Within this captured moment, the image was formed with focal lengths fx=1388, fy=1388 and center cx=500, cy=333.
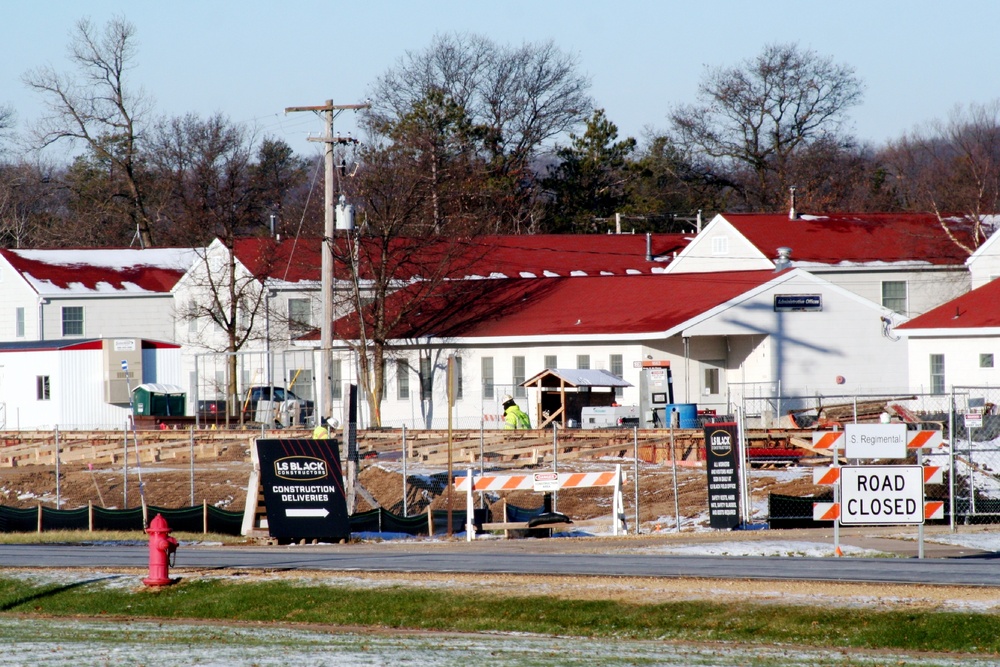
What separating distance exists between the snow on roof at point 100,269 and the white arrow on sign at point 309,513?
37833 millimetres

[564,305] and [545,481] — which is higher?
[564,305]

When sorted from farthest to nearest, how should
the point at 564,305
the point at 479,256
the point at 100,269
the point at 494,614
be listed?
the point at 100,269
the point at 479,256
the point at 564,305
the point at 494,614

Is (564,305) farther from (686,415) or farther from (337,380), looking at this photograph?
(686,415)

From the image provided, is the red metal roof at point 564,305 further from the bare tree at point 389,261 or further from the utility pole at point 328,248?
the utility pole at point 328,248

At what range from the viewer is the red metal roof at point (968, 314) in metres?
40.9

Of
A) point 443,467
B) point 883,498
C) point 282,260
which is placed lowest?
point 443,467

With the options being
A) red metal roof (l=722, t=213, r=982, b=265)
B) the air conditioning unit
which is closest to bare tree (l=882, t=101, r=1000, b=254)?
red metal roof (l=722, t=213, r=982, b=265)

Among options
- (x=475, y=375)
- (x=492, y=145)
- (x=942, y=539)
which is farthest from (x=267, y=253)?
(x=942, y=539)

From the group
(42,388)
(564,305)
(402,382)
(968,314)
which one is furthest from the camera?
(42,388)

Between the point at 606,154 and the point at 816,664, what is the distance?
72.5 m

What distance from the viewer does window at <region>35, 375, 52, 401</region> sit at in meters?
50.6

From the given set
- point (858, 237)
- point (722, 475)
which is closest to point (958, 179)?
point (858, 237)

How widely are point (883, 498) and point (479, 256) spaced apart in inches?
1585

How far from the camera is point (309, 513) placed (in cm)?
2227
